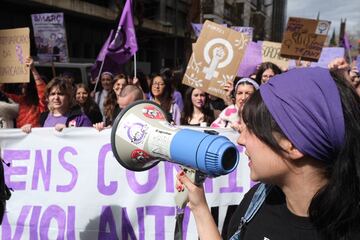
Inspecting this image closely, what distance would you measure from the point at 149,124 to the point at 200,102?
2844mm

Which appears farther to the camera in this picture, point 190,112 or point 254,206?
point 190,112

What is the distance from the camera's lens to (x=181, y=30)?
31.7 meters

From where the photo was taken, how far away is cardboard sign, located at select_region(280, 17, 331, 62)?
6.58 m

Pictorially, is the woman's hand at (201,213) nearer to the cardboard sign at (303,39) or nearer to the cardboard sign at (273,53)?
the cardboard sign at (303,39)

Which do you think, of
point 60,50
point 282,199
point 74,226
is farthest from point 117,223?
point 60,50

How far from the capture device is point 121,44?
6.26 metres

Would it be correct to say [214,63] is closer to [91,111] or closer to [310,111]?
[91,111]

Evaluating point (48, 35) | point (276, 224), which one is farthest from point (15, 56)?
point (276, 224)

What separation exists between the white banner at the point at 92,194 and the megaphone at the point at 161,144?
4.09ft

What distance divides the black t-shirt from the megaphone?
5.9 inches

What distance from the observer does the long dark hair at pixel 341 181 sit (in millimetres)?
1026

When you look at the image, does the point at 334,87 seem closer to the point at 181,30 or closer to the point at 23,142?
the point at 23,142

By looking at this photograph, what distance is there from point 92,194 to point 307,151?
6.68ft

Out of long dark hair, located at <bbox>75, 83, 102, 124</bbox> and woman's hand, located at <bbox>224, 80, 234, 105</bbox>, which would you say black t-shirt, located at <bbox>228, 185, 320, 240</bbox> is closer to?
woman's hand, located at <bbox>224, 80, 234, 105</bbox>
